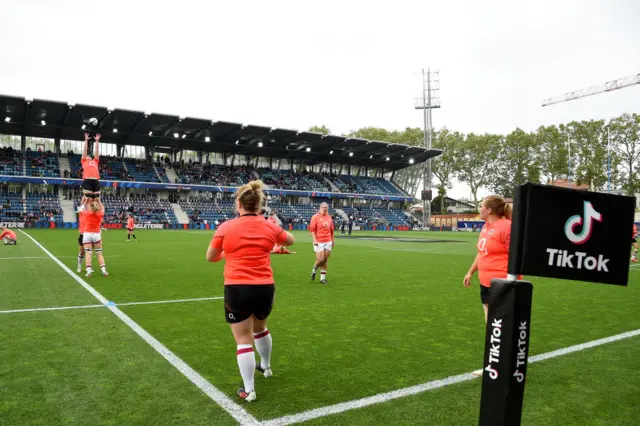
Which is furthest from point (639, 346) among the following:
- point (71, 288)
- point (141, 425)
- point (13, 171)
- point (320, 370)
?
point (13, 171)

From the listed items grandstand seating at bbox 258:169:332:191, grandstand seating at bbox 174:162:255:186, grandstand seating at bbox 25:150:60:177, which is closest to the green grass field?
grandstand seating at bbox 25:150:60:177

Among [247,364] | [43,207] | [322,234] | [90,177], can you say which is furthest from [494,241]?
[43,207]

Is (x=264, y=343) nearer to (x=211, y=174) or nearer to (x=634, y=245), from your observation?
(x=634, y=245)

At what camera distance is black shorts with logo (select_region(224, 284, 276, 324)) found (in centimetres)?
365

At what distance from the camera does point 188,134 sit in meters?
50.5

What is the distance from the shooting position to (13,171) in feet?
147

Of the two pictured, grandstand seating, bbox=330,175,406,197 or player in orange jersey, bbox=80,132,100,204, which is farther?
grandstand seating, bbox=330,175,406,197

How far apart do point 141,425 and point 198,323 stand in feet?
10.7

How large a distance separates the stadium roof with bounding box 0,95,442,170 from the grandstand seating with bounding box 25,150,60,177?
7.08 ft

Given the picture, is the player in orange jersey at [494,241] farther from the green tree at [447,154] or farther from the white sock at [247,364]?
the green tree at [447,154]

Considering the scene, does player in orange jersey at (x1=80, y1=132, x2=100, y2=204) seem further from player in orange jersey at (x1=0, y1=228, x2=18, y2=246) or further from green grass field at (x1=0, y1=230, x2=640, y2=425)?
player in orange jersey at (x1=0, y1=228, x2=18, y2=246)

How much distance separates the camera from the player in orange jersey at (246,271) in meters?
3.67

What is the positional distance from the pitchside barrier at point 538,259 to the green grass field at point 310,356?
135 centimetres

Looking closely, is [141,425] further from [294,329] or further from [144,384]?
[294,329]
